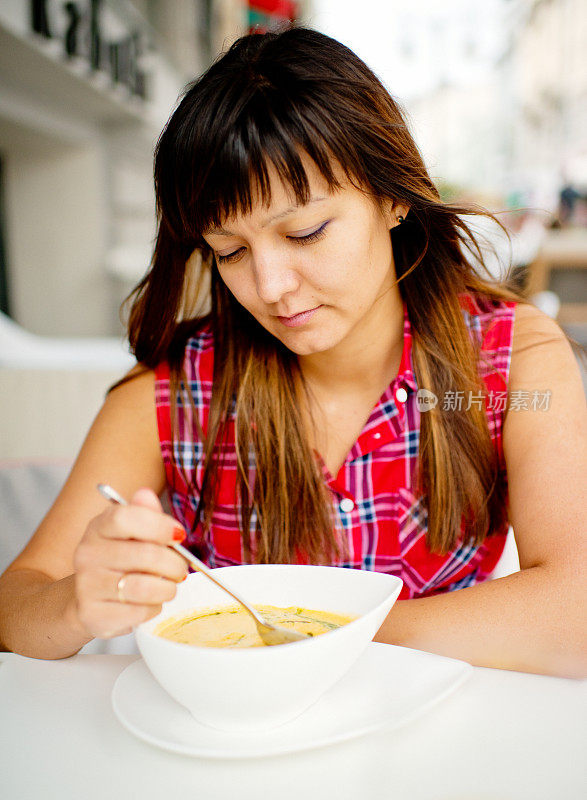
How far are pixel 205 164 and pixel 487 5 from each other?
12.7 meters

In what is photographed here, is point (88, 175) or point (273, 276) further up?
point (88, 175)

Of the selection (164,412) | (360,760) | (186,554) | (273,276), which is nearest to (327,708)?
(360,760)

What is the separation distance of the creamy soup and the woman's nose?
1.16 feet

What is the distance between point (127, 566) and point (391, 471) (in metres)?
0.55

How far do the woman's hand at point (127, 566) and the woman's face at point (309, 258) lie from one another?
1.20 ft

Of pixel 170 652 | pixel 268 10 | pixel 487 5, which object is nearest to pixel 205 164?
pixel 170 652

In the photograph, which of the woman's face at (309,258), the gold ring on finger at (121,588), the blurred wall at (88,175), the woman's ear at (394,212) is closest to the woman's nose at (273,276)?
the woman's face at (309,258)

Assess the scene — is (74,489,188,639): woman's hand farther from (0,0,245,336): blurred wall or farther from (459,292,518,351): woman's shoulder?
(0,0,245,336): blurred wall

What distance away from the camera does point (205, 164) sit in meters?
0.81

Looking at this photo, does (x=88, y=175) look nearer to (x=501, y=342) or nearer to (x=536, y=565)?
(x=501, y=342)

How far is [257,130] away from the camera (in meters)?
0.79

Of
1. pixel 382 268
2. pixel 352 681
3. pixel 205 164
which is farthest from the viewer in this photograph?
pixel 382 268

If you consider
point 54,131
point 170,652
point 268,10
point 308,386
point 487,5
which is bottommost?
point 170,652

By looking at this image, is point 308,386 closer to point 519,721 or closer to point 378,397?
point 378,397
